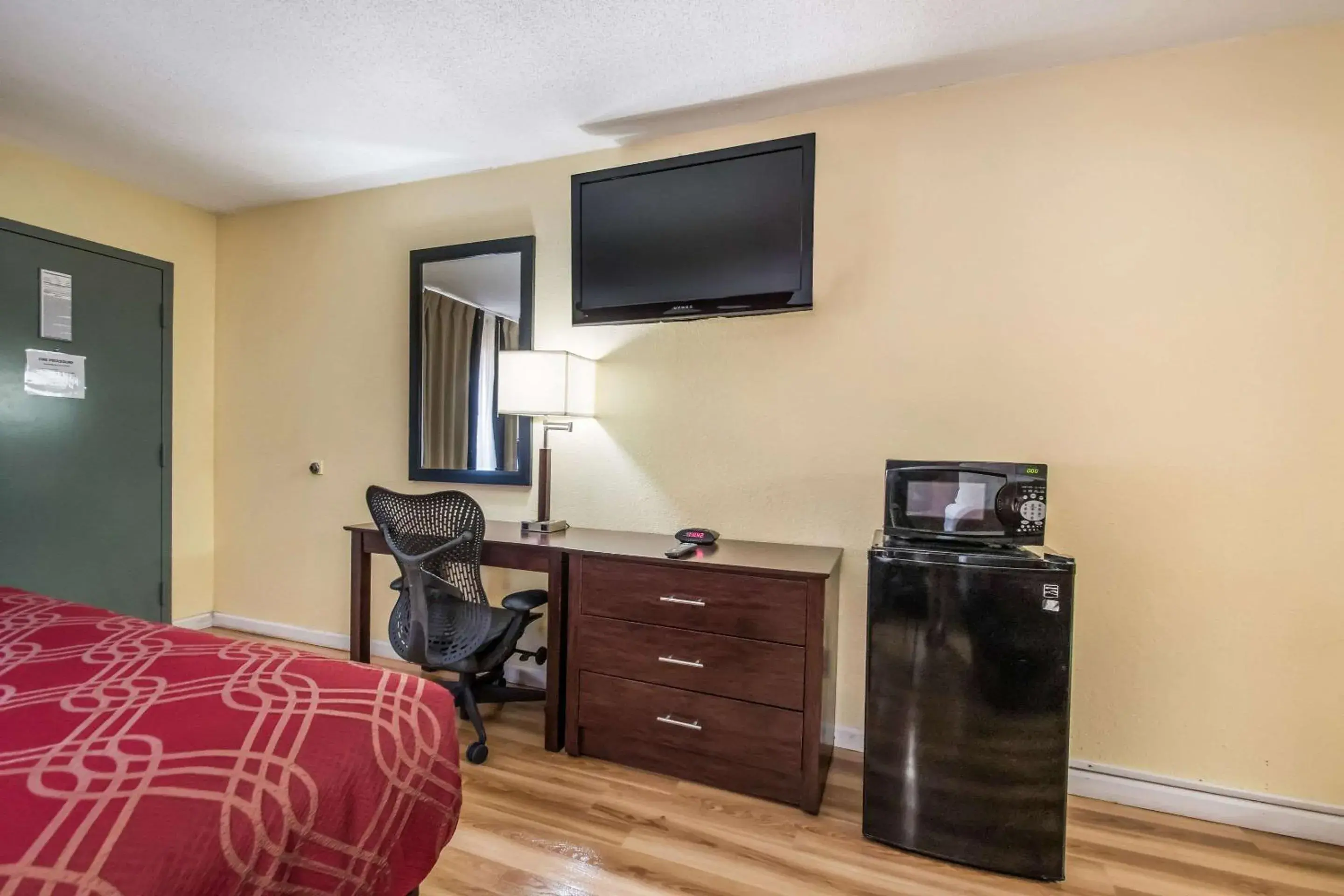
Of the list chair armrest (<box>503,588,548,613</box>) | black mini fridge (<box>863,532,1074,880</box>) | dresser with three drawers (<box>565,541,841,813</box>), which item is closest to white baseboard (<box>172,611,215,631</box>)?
chair armrest (<box>503,588,548,613</box>)

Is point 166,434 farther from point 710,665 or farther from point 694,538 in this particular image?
point 710,665

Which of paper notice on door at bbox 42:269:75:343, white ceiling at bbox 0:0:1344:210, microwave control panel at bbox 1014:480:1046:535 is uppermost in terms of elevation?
white ceiling at bbox 0:0:1344:210

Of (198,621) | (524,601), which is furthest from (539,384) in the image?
(198,621)

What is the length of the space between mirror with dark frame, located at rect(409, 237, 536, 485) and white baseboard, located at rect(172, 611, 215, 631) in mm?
1828

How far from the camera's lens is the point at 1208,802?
1875 mm

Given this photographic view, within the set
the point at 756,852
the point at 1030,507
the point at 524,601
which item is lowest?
the point at 756,852

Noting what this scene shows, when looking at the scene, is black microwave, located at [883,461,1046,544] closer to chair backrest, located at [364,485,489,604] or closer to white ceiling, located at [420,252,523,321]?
chair backrest, located at [364,485,489,604]

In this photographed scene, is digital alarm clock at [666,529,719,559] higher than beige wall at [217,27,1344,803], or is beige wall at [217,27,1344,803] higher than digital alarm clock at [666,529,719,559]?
beige wall at [217,27,1344,803]

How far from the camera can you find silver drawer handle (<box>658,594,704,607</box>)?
6.47 ft

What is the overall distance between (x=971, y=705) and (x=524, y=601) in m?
1.54

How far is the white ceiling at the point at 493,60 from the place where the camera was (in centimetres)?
179

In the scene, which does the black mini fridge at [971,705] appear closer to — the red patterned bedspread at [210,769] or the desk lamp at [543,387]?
the red patterned bedspread at [210,769]

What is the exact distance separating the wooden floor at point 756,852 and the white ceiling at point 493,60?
8.30ft

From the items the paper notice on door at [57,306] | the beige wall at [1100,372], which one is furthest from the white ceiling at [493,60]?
the paper notice on door at [57,306]
